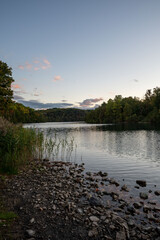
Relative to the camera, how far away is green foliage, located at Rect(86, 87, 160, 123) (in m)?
125

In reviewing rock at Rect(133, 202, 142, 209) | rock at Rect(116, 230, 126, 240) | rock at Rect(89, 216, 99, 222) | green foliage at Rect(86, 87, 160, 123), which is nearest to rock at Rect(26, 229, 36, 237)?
rock at Rect(89, 216, 99, 222)

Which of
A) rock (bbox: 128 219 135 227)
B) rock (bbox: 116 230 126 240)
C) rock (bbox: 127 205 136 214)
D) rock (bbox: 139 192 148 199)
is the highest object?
rock (bbox: 116 230 126 240)

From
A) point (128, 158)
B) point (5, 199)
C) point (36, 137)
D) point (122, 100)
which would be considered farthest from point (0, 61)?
point (122, 100)

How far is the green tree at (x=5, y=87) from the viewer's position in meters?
39.0

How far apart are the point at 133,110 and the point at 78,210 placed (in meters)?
152

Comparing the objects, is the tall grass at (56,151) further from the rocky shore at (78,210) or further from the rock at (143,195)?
the rock at (143,195)

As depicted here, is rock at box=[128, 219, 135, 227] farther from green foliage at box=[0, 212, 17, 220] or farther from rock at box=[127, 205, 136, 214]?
green foliage at box=[0, 212, 17, 220]

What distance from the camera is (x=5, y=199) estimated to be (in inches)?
356

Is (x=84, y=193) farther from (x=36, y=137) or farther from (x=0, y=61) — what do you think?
(x=0, y=61)

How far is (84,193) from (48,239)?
4905 mm

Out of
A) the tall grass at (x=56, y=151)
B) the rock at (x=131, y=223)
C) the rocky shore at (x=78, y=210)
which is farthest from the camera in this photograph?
the tall grass at (x=56, y=151)

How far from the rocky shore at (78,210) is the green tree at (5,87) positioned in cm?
3012

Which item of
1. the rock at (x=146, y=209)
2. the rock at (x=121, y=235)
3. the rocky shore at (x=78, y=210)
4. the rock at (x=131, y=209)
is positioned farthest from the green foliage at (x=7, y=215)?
the rock at (x=146, y=209)

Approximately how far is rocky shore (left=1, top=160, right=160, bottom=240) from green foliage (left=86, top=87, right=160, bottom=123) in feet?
385
